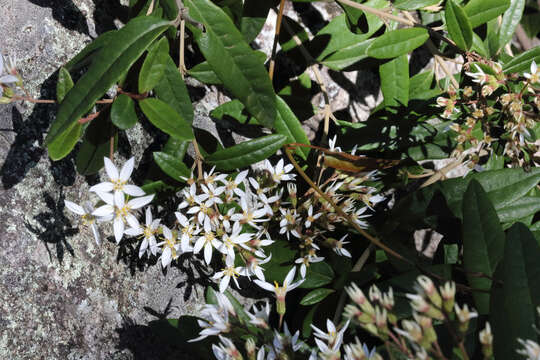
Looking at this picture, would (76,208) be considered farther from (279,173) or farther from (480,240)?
(480,240)

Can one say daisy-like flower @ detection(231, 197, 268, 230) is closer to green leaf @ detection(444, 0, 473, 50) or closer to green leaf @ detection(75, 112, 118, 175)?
green leaf @ detection(75, 112, 118, 175)

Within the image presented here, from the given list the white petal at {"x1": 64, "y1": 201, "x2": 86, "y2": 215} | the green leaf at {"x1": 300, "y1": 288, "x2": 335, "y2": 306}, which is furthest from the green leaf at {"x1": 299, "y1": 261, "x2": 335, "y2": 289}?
the white petal at {"x1": 64, "y1": 201, "x2": 86, "y2": 215}

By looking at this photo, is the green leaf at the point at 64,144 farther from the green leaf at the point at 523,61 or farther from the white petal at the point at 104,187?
the green leaf at the point at 523,61

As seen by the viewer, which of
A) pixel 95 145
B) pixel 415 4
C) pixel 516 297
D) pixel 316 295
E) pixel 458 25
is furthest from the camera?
pixel 415 4

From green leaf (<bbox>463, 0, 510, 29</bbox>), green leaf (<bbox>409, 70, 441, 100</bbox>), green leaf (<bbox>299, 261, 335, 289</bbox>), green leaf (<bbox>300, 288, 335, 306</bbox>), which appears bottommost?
green leaf (<bbox>300, 288, 335, 306</bbox>)

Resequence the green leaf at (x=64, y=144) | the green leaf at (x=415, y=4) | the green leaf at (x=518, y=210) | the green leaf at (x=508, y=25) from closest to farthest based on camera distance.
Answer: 1. the green leaf at (x=64, y=144)
2. the green leaf at (x=518, y=210)
3. the green leaf at (x=415, y=4)
4. the green leaf at (x=508, y=25)

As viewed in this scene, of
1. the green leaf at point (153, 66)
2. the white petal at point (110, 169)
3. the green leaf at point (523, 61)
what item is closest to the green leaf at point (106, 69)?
the green leaf at point (153, 66)

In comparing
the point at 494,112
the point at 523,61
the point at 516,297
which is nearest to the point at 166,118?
the point at 516,297
